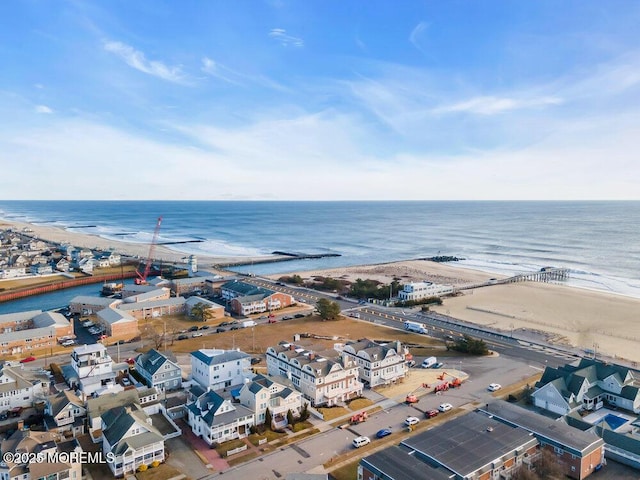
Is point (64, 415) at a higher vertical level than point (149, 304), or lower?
lower

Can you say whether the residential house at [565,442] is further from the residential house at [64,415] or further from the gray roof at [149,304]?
the gray roof at [149,304]

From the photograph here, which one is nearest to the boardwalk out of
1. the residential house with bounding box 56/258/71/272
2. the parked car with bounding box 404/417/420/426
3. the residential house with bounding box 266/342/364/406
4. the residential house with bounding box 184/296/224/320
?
the residential house with bounding box 184/296/224/320

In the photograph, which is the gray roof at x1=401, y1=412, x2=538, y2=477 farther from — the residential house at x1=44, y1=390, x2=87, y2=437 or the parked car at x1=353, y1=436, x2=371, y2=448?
A: the residential house at x1=44, y1=390, x2=87, y2=437

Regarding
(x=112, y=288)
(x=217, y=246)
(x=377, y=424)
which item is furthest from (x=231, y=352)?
(x=217, y=246)

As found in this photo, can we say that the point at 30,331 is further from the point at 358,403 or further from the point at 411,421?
the point at 411,421

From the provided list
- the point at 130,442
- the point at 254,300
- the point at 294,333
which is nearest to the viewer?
the point at 130,442

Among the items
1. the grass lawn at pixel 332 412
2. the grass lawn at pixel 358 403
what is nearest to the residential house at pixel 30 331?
the grass lawn at pixel 332 412

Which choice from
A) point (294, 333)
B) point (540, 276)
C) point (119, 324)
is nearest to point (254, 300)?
point (294, 333)
